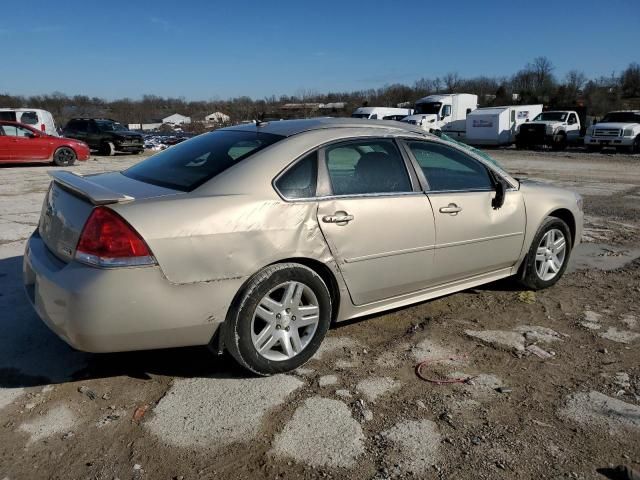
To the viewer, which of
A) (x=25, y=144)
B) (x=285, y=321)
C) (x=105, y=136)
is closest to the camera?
(x=285, y=321)

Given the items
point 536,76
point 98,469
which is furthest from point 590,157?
point 536,76

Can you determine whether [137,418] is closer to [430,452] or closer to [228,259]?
[228,259]

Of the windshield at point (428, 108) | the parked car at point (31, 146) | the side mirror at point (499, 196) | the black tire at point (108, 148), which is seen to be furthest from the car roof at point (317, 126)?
the windshield at point (428, 108)

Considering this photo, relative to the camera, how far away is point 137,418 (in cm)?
294

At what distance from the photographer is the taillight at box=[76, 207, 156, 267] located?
9.36 ft

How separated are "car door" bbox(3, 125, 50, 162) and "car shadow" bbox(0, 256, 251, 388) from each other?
15566 millimetres

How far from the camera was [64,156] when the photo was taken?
1814 centimetres

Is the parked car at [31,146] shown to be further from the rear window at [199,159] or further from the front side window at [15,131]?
the rear window at [199,159]

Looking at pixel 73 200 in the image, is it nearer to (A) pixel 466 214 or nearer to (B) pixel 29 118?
(A) pixel 466 214

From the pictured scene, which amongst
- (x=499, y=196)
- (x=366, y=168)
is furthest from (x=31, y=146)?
(x=499, y=196)

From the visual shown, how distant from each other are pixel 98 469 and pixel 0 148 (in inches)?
702

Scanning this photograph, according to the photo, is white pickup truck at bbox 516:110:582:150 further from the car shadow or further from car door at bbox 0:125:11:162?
the car shadow

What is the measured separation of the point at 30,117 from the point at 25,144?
5.90 m

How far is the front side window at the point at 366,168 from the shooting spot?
143 inches
